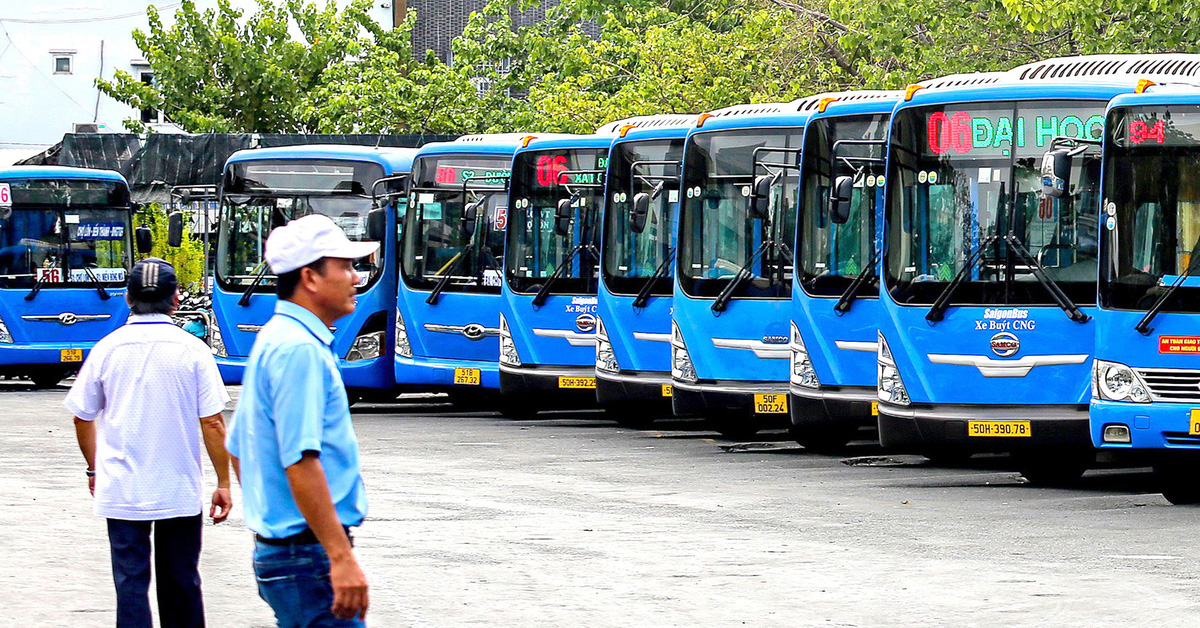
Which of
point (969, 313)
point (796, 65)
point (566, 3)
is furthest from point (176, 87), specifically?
point (969, 313)

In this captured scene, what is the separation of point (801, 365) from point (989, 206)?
2.70 m

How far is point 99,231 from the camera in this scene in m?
27.6

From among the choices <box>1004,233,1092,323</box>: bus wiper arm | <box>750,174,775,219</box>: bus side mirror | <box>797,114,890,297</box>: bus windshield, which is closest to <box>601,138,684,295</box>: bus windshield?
<box>750,174,775,219</box>: bus side mirror

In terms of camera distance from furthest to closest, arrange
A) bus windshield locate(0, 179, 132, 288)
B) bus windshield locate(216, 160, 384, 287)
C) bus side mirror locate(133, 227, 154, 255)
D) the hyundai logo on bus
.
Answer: bus windshield locate(0, 179, 132, 288) < bus side mirror locate(133, 227, 154, 255) < bus windshield locate(216, 160, 384, 287) < the hyundai logo on bus

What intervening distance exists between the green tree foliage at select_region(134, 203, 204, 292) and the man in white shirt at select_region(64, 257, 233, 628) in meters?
31.5

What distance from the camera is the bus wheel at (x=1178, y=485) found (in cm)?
1288

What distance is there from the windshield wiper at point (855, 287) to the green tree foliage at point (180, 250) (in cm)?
2427

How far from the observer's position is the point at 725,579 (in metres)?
9.77

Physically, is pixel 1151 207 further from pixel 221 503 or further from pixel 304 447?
pixel 304 447

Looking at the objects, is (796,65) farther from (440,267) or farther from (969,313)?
(969,313)

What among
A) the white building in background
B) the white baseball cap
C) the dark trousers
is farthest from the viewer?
the white building in background

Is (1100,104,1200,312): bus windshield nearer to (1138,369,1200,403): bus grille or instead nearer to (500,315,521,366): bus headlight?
(1138,369,1200,403): bus grille

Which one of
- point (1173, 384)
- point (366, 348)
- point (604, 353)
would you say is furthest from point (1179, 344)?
point (366, 348)

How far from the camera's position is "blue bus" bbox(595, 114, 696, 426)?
19.2 metres
